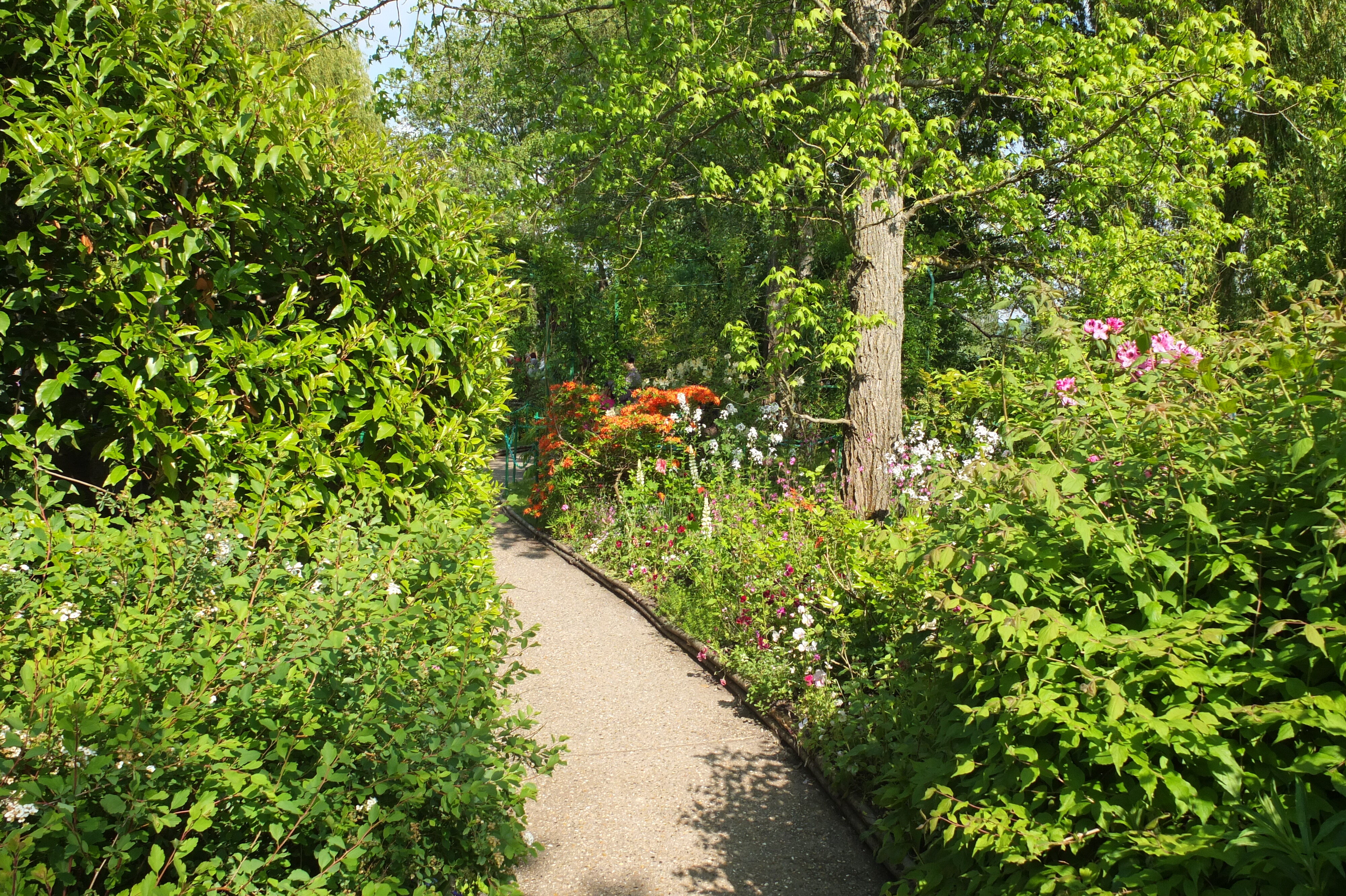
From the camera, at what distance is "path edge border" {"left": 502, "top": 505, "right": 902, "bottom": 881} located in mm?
3424

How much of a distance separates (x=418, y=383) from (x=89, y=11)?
1.72 meters

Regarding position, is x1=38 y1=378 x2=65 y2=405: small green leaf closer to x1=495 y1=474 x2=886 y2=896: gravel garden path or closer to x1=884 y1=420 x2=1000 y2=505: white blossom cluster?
x1=495 y1=474 x2=886 y2=896: gravel garden path

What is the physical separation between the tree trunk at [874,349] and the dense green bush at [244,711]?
14.3 ft

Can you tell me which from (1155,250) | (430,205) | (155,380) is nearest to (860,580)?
(430,205)

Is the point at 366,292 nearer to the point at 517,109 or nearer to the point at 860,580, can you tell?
the point at 860,580

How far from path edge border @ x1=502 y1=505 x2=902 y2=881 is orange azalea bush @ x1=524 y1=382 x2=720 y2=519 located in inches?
36.6

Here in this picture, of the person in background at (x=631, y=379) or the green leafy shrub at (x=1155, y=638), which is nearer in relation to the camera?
the green leafy shrub at (x=1155, y=638)

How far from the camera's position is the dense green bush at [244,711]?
1675 millimetres

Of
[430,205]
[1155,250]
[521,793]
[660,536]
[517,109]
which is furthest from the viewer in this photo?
[517,109]

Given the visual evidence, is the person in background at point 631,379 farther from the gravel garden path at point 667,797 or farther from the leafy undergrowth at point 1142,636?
the leafy undergrowth at point 1142,636

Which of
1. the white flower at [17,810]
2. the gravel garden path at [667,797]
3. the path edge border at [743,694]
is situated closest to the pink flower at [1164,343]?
the path edge border at [743,694]

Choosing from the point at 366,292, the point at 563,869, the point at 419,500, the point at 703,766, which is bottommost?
the point at 563,869

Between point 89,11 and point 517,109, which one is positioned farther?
point 517,109

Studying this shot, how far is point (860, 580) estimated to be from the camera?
13.5ft
